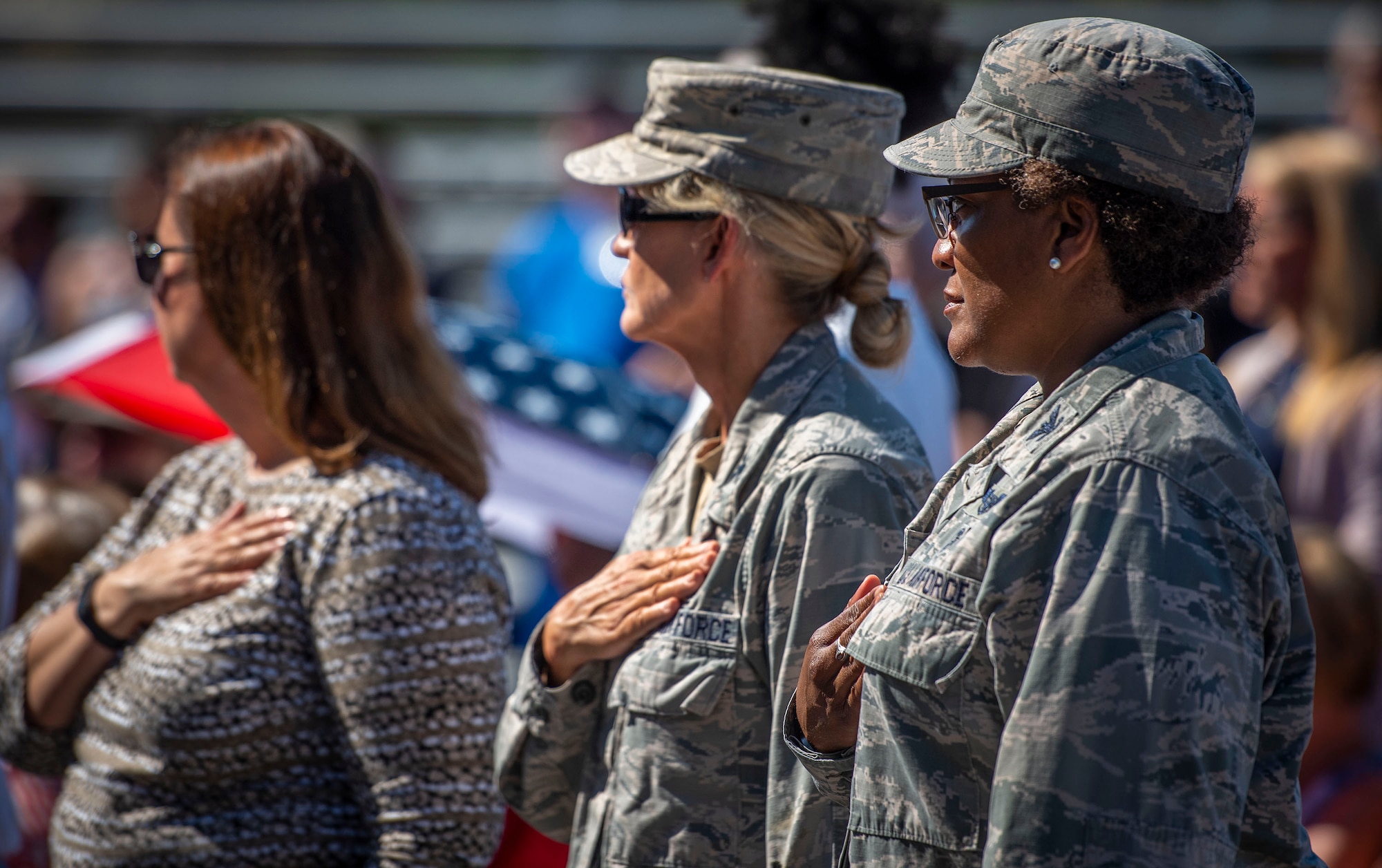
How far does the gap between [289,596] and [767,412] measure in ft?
3.03

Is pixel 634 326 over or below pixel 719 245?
below

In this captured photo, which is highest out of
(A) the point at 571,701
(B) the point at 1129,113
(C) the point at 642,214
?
(B) the point at 1129,113

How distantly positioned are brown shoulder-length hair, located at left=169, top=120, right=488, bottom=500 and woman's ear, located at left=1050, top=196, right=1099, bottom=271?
141 cm

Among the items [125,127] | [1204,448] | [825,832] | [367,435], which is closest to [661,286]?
[367,435]

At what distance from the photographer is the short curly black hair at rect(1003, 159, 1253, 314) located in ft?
5.21

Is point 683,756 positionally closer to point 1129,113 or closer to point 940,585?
point 940,585

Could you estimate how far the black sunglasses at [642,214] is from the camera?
2.40 m

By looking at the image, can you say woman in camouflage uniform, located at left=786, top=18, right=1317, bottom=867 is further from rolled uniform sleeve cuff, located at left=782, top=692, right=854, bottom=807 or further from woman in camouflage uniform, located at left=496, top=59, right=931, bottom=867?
woman in camouflage uniform, located at left=496, top=59, right=931, bottom=867

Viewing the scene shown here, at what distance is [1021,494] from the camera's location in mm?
1526

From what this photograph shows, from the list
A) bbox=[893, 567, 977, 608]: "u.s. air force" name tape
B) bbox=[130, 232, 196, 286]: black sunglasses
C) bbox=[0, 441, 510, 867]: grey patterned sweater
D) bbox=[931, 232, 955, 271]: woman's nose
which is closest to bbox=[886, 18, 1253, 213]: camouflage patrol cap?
bbox=[931, 232, 955, 271]: woman's nose

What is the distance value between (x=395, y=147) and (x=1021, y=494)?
1057cm

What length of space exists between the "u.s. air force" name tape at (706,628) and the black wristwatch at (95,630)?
1168 millimetres

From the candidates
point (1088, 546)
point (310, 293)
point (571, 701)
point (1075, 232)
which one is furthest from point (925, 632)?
point (310, 293)

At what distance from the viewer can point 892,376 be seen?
2.86 metres
